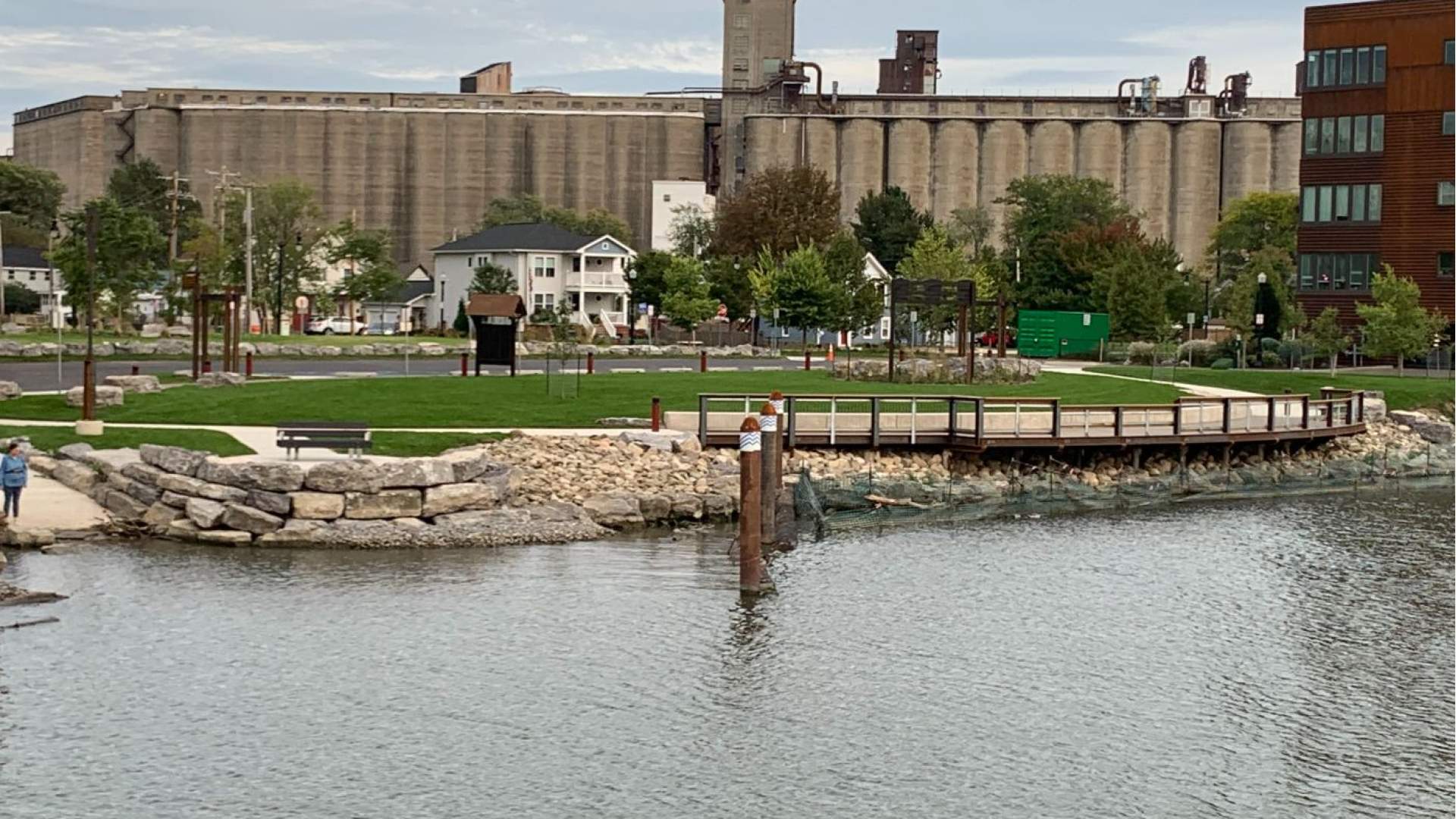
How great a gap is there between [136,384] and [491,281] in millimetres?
69385

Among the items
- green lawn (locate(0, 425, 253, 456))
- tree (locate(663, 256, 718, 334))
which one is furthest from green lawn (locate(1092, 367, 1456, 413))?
green lawn (locate(0, 425, 253, 456))

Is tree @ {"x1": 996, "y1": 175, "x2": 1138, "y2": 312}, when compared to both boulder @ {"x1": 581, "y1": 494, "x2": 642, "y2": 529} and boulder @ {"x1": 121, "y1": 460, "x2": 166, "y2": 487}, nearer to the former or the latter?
boulder @ {"x1": 581, "y1": 494, "x2": 642, "y2": 529}

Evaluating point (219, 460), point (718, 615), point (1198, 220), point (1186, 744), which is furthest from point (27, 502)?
point (1198, 220)

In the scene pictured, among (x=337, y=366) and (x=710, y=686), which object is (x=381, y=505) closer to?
(x=710, y=686)

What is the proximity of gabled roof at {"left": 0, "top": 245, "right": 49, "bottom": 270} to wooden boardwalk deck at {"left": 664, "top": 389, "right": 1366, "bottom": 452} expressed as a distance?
101877 millimetres

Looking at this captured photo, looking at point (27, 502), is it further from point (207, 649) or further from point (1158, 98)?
point (1158, 98)

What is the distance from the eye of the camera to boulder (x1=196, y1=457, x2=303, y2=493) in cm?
3775

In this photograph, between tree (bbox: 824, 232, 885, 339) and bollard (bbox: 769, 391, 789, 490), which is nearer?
bollard (bbox: 769, 391, 789, 490)

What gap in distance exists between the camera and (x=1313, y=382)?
71.6 meters

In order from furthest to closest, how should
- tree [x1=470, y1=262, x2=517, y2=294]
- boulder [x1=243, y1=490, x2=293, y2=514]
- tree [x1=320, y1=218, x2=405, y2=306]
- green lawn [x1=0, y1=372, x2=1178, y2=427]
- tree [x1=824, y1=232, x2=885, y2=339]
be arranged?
tree [x1=470, y1=262, x2=517, y2=294] < tree [x1=320, y1=218, x2=405, y2=306] < tree [x1=824, y1=232, x2=885, y2=339] < green lawn [x1=0, y1=372, x2=1178, y2=427] < boulder [x1=243, y1=490, x2=293, y2=514]

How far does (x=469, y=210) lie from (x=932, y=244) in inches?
2631

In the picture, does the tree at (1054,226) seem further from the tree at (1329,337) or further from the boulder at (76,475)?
the boulder at (76,475)

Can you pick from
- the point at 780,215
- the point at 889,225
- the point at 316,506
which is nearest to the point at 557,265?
the point at 780,215

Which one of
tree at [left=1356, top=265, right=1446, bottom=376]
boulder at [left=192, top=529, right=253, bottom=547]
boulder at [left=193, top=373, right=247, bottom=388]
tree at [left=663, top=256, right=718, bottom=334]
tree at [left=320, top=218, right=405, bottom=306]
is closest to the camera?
boulder at [left=192, top=529, right=253, bottom=547]
